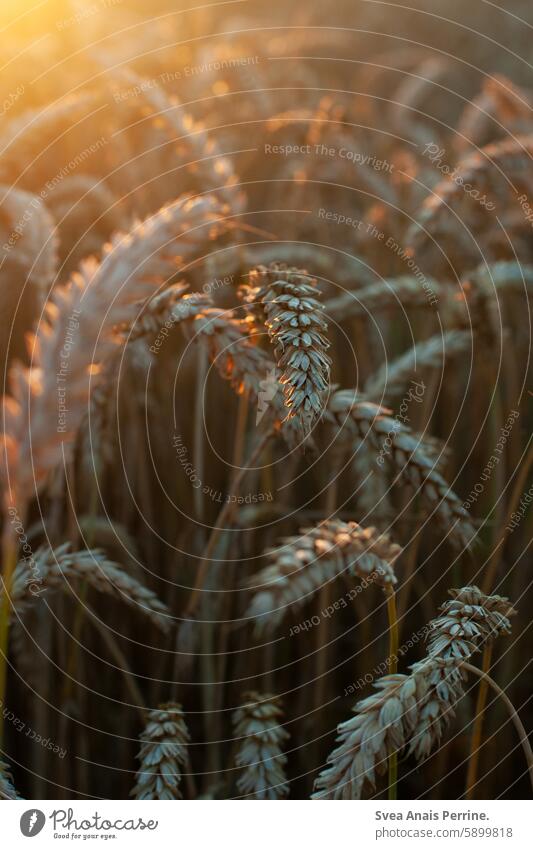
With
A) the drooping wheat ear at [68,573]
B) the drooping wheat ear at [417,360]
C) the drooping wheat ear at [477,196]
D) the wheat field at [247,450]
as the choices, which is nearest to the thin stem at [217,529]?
the wheat field at [247,450]

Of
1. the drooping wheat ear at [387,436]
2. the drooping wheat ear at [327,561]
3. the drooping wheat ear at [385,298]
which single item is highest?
the drooping wheat ear at [385,298]

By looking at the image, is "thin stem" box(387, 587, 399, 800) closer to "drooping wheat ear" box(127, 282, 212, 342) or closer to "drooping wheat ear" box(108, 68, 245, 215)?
"drooping wheat ear" box(127, 282, 212, 342)

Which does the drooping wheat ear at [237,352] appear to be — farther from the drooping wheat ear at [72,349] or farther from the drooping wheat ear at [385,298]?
the drooping wheat ear at [385,298]

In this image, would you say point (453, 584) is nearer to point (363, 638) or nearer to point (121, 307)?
point (363, 638)

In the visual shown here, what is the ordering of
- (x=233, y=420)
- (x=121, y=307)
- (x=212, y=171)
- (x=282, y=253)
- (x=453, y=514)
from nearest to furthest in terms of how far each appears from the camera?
Answer: (x=121, y=307)
(x=453, y=514)
(x=212, y=171)
(x=282, y=253)
(x=233, y=420)

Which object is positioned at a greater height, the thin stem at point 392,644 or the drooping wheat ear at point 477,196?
the drooping wheat ear at point 477,196
